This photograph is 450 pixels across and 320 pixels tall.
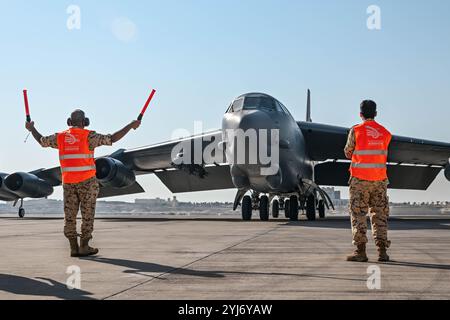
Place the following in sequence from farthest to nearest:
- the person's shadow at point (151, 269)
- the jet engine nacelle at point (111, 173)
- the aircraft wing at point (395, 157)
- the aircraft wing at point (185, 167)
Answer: the aircraft wing at point (185, 167) < the aircraft wing at point (395, 157) < the jet engine nacelle at point (111, 173) < the person's shadow at point (151, 269)

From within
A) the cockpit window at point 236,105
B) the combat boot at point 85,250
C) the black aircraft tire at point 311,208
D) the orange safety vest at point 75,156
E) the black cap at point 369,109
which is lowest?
the black aircraft tire at point 311,208

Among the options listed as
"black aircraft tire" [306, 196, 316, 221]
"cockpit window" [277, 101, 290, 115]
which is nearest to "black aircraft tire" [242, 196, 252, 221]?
"black aircraft tire" [306, 196, 316, 221]

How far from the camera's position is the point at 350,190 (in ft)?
26.9

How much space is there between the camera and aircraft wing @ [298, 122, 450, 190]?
25094 mm

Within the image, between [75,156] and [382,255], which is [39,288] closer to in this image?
[75,156]

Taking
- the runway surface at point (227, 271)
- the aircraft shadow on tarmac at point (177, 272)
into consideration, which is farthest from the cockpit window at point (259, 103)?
the aircraft shadow on tarmac at point (177, 272)

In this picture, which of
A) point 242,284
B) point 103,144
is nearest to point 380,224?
point 242,284

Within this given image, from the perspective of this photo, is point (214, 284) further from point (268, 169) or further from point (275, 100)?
point (275, 100)

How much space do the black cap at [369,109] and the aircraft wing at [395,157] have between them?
1663cm

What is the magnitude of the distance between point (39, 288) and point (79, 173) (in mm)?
3599

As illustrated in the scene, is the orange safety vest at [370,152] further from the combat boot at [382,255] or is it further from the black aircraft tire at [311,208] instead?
the black aircraft tire at [311,208]

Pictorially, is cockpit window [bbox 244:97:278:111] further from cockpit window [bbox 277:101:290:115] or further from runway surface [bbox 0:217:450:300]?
runway surface [bbox 0:217:450:300]

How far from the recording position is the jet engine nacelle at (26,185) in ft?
92.3

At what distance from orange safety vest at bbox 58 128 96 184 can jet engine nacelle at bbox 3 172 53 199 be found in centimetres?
2028
